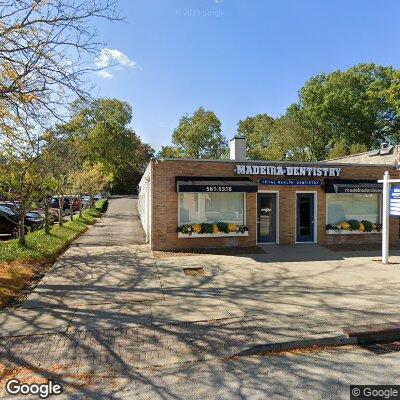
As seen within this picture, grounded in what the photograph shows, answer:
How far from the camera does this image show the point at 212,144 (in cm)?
4656

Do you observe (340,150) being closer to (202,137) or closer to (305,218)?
(202,137)

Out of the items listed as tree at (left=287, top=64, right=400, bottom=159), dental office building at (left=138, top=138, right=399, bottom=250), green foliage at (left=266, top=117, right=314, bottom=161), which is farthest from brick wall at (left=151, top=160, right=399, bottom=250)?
tree at (left=287, top=64, right=400, bottom=159)

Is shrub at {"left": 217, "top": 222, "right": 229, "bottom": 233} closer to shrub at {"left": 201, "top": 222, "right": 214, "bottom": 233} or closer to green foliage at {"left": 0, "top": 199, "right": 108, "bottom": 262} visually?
shrub at {"left": 201, "top": 222, "right": 214, "bottom": 233}

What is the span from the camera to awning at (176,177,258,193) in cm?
1216

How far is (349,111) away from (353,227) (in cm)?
3225

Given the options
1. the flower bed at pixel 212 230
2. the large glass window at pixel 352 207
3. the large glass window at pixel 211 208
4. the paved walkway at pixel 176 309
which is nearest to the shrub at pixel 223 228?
the flower bed at pixel 212 230

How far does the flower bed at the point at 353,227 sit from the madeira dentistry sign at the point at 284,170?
2.09 m

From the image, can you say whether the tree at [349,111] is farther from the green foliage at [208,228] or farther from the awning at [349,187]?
the green foliage at [208,228]

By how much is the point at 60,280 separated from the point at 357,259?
30.3ft

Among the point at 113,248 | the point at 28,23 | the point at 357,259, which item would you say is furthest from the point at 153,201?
the point at 357,259

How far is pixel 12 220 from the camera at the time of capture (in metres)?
14.1

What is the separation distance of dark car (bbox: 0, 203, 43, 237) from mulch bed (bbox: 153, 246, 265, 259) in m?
6.79

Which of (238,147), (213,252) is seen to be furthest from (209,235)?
(238,147)

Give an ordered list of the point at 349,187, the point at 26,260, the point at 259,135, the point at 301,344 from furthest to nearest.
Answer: the point at 259,135
the point at 349,187
the point at 26,260
the point at 301,344
